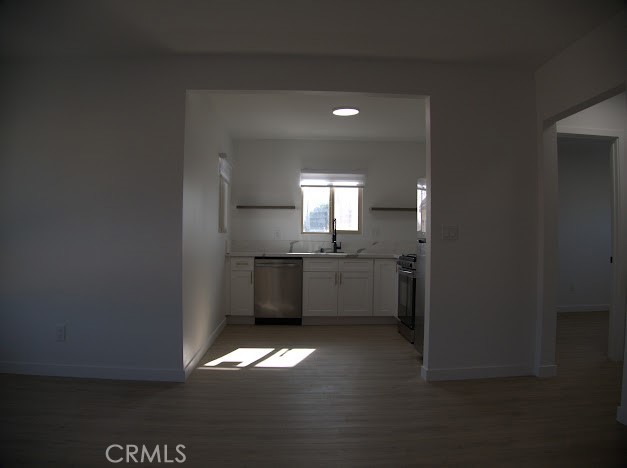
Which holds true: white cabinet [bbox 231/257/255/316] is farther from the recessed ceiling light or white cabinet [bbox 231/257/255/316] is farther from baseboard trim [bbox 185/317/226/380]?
the recessed ceiling light

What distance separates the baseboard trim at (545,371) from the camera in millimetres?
2854

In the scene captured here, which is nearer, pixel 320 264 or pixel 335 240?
pixel 320 264

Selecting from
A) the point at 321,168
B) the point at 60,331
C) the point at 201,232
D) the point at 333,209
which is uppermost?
the point at 321,168

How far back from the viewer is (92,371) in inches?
108

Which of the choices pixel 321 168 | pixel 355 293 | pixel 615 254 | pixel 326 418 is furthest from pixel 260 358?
pixel 615 254

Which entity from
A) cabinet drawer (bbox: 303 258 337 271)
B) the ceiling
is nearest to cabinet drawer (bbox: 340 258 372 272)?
cabinet drawer (bbox: 303 258 337 271)

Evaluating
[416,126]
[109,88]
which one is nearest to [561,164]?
[416,126]

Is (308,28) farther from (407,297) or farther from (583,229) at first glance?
(583,229)

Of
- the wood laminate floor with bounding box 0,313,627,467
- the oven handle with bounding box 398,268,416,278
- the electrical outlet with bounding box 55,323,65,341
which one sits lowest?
the wood laminate floor with bounding box 0,313,627,467

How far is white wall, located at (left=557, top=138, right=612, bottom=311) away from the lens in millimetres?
5477

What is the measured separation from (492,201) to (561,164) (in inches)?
147

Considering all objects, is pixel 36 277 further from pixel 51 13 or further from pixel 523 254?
pixel 523 254

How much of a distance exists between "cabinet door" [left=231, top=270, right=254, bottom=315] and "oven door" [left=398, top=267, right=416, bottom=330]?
1.88 meters

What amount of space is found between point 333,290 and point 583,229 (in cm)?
422
